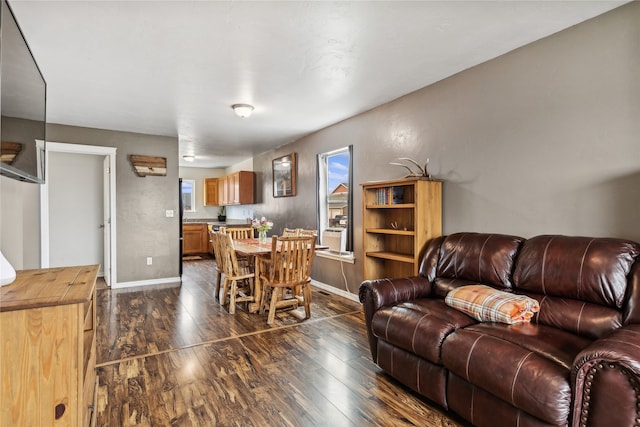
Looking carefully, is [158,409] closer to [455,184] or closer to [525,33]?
[455,184]

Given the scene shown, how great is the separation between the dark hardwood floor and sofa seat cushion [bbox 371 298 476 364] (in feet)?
1.17

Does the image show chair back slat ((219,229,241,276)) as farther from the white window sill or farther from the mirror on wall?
the mirror on wall

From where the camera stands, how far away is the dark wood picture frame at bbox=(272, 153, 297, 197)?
562 cm

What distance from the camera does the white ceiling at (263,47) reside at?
78.7 inches

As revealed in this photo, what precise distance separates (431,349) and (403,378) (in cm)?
38

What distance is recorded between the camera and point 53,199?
524 centimetres

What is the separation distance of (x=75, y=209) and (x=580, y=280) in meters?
6.62

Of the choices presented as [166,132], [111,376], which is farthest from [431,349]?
[166,132]

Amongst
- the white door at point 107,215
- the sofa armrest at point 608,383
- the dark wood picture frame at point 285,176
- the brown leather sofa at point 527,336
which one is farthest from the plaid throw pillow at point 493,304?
the white door at point 107,215

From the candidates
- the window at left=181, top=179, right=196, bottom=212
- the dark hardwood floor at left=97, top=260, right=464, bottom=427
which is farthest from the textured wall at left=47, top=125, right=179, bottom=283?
the window at left=181, top=179, right=196, bottom=212

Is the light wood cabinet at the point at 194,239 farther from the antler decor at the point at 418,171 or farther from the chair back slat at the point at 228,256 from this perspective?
the antler decor at the point at 418,171

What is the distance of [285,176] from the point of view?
591 centimetres

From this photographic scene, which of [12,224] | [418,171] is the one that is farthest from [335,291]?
[12,224]

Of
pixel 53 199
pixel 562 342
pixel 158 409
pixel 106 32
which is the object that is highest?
pixel 106 32
